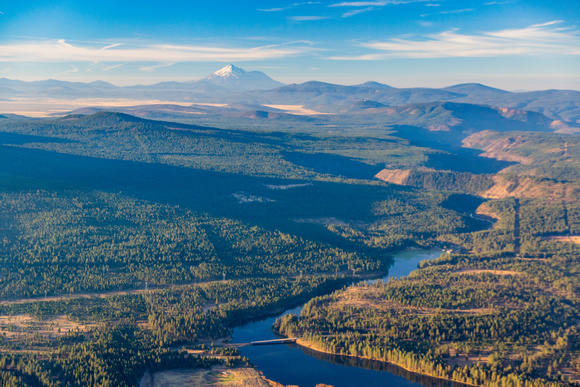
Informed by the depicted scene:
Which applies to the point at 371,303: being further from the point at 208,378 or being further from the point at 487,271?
the point at 208,378

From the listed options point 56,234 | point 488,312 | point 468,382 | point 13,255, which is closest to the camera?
point 468,382

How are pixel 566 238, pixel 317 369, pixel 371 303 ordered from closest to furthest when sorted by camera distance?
pixel 317 369 < pixel 371 303 < pixel 566 238

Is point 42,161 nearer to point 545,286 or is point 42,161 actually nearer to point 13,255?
point 13,255

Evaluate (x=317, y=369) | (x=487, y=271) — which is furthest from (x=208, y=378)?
(x=487, y=271)

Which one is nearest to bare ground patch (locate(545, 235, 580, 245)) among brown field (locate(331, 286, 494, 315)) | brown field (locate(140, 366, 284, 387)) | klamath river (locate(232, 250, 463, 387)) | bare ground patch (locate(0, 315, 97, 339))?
brown field (locate(331, 286, 494, 315))

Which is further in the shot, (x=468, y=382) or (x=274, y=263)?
(x=274, y=263)

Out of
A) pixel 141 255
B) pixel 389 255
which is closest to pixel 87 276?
pixel 141 255

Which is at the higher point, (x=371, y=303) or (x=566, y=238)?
(x=566, y=238)

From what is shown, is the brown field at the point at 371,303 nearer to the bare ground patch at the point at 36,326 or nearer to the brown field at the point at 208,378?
the brown field at the point at 208,378

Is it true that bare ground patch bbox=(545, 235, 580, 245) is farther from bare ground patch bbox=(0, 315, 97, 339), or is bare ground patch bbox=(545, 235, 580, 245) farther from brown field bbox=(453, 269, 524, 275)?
bare ground patch bbox=(0, 315, 97, 339)
